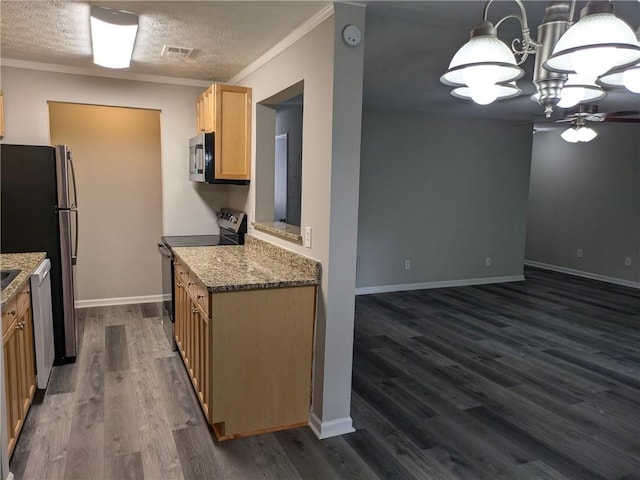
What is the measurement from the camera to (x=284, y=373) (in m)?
2.56

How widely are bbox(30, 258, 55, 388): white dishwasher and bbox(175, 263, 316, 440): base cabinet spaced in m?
1.00

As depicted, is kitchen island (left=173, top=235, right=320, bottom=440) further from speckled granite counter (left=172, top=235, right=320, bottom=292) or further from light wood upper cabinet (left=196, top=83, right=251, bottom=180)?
light wood upper cabinet (left=196, top=83, right=251, bottom=180)

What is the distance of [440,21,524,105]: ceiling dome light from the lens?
157 cm

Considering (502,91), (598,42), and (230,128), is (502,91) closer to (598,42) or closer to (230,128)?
(598,42)

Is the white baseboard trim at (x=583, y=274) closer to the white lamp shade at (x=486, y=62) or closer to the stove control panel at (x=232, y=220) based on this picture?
the stove control panel at (x=232, y=220)

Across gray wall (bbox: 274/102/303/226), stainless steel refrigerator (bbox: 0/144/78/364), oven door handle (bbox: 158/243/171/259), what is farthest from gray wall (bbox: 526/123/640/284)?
stainless steel refrigerator (bbox: 0/144/78/364)

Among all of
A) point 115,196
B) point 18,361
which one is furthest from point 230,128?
point 18,361

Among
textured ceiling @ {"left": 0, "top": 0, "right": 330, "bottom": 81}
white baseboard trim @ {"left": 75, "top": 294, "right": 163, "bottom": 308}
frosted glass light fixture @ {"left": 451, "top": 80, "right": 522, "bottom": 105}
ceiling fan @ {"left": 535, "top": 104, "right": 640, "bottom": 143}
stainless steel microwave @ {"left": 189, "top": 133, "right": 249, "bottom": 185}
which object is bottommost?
white baseboard trim @ {"left": 75, "top": 294, "right": 163, "bottom": 308}

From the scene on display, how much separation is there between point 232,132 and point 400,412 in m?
2.38

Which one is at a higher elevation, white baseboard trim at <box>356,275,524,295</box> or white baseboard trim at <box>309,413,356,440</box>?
white baseboard trim at <box>356,275,524,295</box>

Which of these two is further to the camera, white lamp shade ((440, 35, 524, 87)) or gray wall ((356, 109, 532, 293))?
gray wall ((356, 109, 532, 293))

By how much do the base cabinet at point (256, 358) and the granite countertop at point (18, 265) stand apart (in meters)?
0.89

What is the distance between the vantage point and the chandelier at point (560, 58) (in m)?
1.27

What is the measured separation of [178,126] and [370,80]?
183 centimetres
